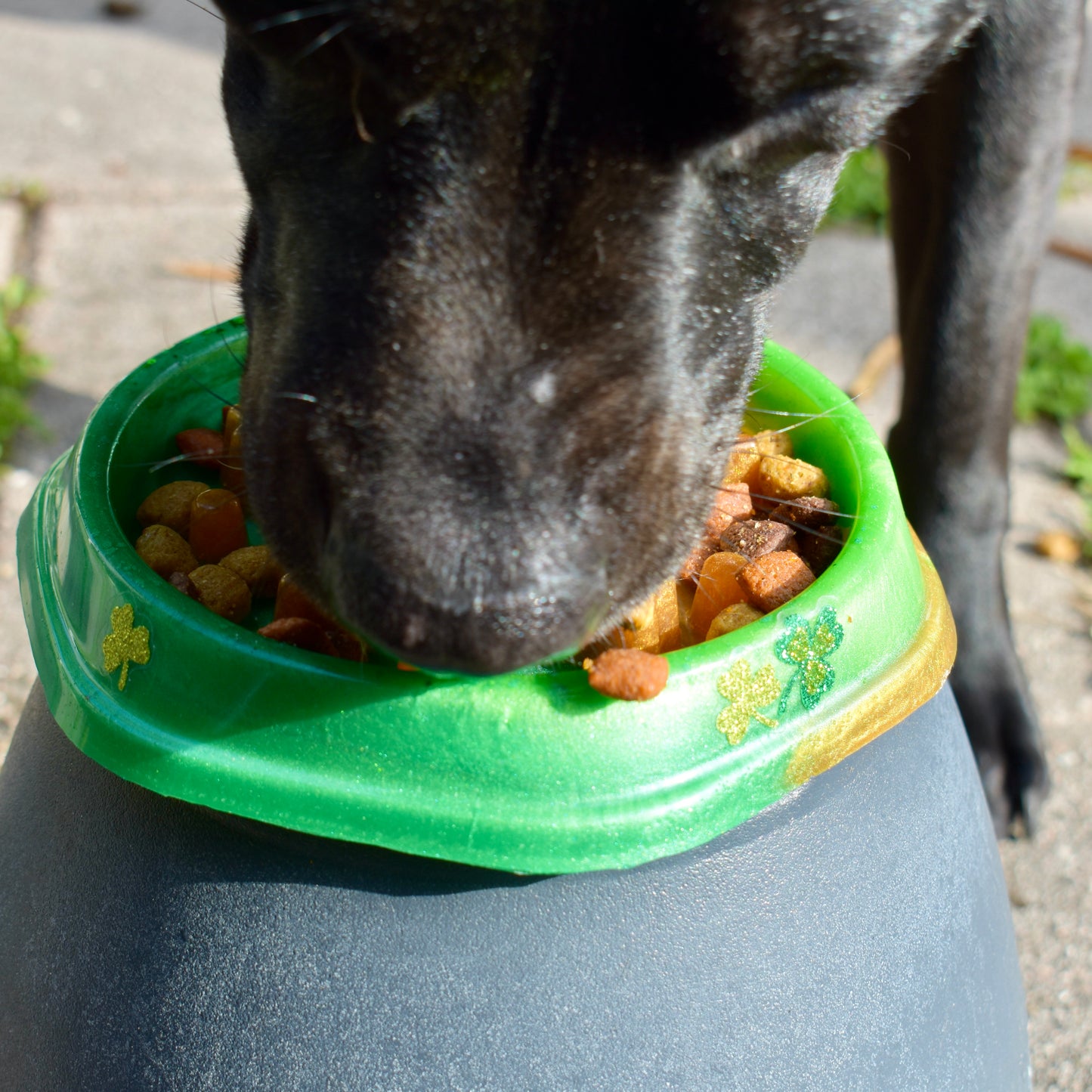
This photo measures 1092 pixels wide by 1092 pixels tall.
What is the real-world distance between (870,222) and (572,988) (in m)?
3.16

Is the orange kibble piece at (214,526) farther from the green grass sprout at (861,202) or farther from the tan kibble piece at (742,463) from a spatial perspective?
the green grass sprout at (861,202)

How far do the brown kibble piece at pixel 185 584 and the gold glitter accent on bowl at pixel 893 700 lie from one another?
0.59 m

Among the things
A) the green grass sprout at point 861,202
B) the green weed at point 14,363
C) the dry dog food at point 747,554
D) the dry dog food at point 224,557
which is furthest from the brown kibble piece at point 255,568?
the green grass sprout at point 861,202

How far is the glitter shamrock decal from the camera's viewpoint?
109 centimetres

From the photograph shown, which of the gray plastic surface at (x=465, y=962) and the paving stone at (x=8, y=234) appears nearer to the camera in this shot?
the gray plastic surface at (x=465, y=962)

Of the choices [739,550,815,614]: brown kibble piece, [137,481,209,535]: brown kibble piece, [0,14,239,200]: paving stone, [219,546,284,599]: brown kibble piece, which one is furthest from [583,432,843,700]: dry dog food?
[0,14,239,200]: paving stone

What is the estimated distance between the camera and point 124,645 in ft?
3.67

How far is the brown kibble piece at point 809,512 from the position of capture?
1.34 m

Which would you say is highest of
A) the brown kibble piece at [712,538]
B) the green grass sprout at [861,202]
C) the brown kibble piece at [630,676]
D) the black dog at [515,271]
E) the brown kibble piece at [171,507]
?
the black dog at [515,271]

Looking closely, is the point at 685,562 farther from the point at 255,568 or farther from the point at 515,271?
the point at 255,568

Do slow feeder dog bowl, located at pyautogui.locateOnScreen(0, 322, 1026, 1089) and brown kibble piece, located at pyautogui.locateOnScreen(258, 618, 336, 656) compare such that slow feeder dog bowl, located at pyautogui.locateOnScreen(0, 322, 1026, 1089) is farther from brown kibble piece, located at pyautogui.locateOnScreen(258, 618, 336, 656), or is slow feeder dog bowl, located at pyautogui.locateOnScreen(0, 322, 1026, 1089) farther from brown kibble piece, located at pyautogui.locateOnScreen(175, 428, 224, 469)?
brown kibble piece, located at pyautogui.locateOnScreen(175, 428, 224, 469)

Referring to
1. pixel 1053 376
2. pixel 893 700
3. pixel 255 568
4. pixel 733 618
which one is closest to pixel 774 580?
pixel 733 618

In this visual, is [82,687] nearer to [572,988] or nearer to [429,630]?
[429,630]

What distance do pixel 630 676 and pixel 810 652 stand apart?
0.18m
